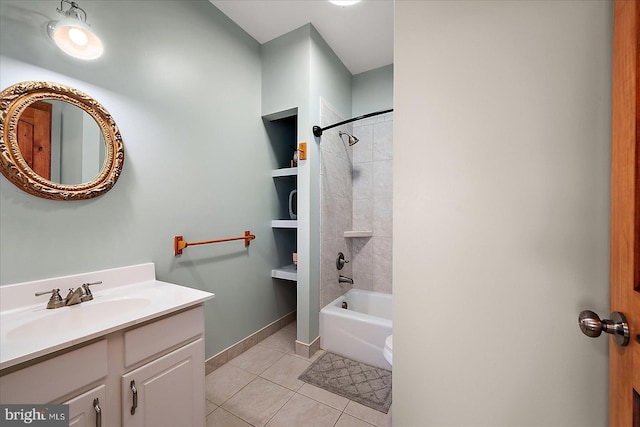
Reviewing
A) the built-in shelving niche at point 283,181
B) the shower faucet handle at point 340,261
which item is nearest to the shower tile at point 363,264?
the shower faucet handle at point 340,261

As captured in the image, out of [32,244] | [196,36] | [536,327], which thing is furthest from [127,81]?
[536,327]

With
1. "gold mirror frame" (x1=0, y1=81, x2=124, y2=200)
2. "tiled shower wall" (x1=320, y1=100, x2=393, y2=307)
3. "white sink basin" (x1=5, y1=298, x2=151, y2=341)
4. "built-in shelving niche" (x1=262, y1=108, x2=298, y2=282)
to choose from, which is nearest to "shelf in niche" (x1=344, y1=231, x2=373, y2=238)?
"tiled shower wall" (x1=320, y1=100, x2=393, y2=307)

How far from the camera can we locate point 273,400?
59.8 inches

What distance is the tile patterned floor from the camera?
53.7 inches

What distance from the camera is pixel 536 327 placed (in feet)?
2.11

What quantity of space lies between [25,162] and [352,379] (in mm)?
2237

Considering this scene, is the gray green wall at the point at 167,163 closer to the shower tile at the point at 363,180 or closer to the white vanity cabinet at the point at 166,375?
the white vanity cabinet at the point at 166,375

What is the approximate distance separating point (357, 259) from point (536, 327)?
7.00 ft

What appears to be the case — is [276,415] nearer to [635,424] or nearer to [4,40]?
[635,424]

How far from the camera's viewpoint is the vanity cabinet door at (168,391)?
93cm

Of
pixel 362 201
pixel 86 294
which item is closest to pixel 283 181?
pixel 362 201

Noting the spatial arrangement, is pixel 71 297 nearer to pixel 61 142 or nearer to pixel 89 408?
pixel 89 408

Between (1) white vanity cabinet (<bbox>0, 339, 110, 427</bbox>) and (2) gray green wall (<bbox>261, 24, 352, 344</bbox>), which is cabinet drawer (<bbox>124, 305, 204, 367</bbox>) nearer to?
(1) white vanity cabinet (<bbox>0, 339, 110, 427</bbox>)

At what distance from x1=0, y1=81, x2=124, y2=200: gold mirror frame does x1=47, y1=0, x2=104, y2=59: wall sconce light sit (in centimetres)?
20
